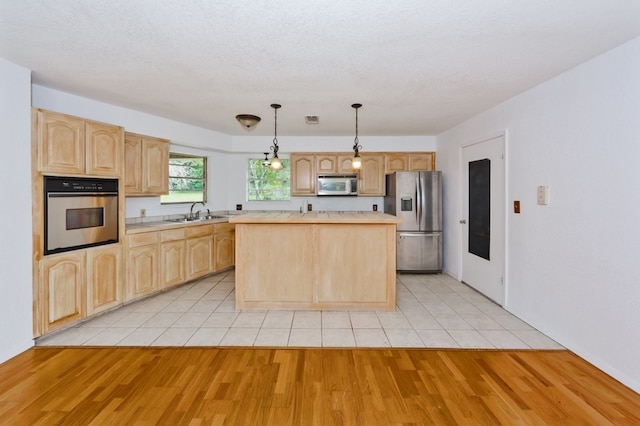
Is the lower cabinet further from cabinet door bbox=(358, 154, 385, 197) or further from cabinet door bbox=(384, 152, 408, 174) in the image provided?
cabinet door bbox=(384, 152, 408, 174)

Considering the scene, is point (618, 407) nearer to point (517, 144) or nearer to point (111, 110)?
point (517, 144)

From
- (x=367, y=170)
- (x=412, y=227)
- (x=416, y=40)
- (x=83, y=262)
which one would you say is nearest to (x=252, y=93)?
(x=416, y=40)

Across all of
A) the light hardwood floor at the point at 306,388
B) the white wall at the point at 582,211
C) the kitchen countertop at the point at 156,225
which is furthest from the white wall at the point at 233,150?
the light hardwood floor at the point at 306,388

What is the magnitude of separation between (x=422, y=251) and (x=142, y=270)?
159 inches

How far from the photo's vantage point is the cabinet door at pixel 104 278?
3.18m

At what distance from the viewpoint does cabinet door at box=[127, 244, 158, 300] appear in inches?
144

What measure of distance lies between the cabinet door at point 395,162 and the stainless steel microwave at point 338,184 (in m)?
0.60

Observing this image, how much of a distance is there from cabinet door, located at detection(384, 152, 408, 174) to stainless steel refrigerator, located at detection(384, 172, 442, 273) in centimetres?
42

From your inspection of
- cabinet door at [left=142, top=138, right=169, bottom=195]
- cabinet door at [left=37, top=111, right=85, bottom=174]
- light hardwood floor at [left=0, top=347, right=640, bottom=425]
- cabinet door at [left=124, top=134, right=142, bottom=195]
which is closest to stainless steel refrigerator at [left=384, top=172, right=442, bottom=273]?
light hardwood floor at [left=0, top=347, right=640, bottom=425]

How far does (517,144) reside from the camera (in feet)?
10.8

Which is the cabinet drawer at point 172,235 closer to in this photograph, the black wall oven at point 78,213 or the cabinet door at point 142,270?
the cabinet door at point 142,270

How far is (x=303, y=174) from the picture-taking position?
18.1ft

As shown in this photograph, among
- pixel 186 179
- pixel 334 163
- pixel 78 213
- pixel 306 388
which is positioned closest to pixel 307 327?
pixel 306 388

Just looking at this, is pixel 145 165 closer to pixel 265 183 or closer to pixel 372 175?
pixel 265 183
